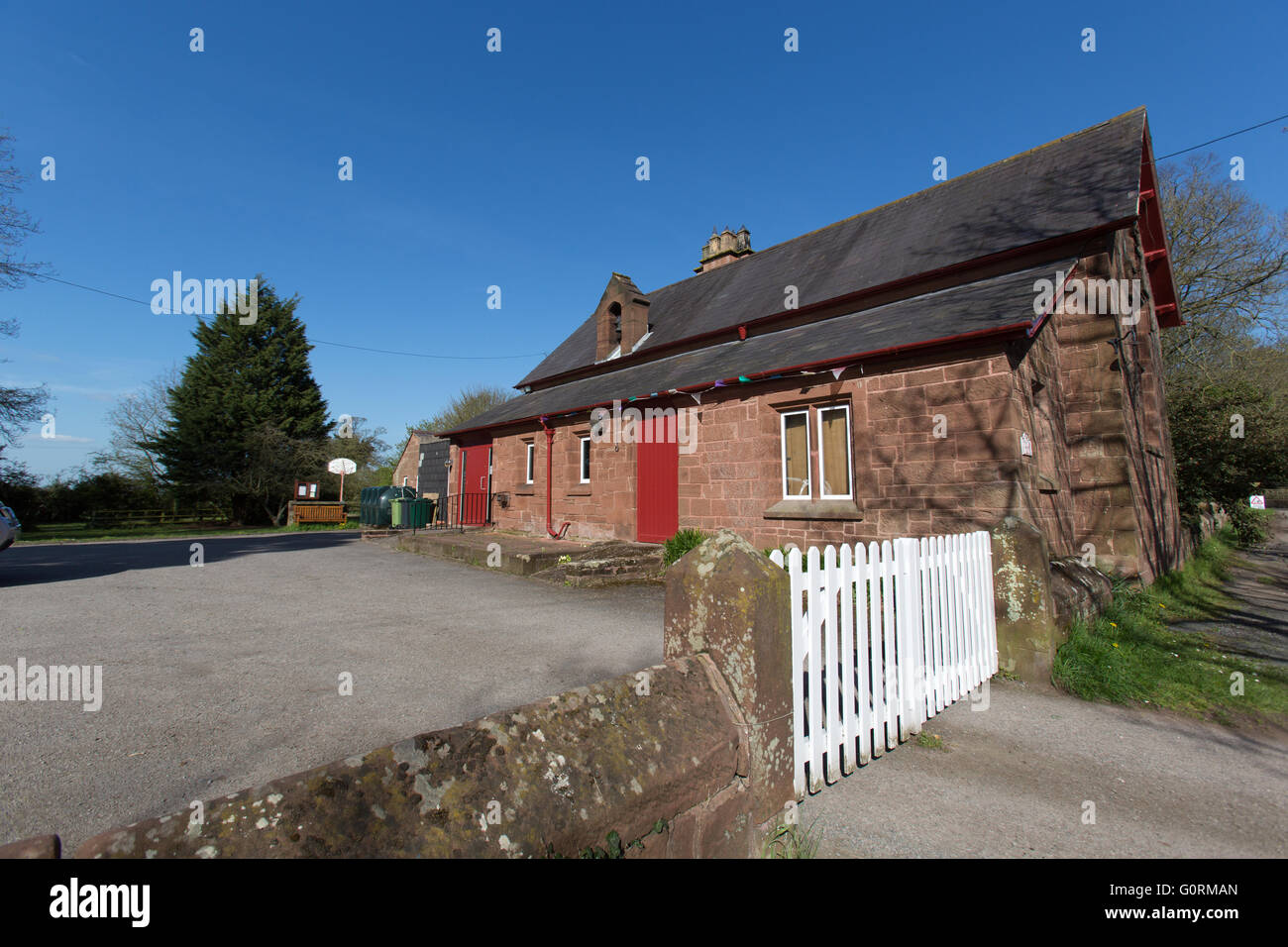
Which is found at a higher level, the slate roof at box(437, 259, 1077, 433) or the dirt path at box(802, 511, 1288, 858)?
the slate roof at box(437, 259, 1077, 433)

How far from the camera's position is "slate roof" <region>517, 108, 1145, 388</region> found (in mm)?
10102

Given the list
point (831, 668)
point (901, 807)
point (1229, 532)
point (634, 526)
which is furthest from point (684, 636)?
point (1229, 532)

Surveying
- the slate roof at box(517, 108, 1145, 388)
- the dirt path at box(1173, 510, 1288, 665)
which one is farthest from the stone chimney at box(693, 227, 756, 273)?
the dirt path at box(1173, 510, 1288, 665)

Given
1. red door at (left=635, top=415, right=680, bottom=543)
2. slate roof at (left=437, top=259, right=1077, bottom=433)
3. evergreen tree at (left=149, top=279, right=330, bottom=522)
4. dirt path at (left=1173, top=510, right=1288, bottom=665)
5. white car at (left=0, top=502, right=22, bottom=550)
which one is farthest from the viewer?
evergreen tree at (left=149, top=279, right=330, bottom=522)

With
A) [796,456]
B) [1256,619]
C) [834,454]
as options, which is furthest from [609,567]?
[1256,619]

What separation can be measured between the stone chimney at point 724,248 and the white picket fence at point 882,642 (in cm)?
1661

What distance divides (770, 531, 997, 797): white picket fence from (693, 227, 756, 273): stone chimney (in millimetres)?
16610

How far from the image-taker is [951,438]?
8.13 metres

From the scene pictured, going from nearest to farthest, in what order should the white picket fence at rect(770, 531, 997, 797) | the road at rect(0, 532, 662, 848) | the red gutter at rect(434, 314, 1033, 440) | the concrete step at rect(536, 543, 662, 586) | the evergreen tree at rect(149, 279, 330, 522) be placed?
the white picket fence at rect(770, 531, 997, 797) → the road at rect(0, 532, 662, 848) → the red gutter at rect(434, 314, 1033, 440) → the concrete step at rect(536, 543, 662, 586) → the evergreen tree at rect(149, 279, 330, 522)

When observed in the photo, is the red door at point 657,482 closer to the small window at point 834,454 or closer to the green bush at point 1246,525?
the small window at point 834,454

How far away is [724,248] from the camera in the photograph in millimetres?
19859

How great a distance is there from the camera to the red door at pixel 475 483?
18.2m

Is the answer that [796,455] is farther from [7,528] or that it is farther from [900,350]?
[7,528]

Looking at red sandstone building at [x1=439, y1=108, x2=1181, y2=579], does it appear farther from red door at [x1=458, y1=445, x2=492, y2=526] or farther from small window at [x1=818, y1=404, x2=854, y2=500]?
red door at [x1=458, y1=445, x2=492, y2=526]
